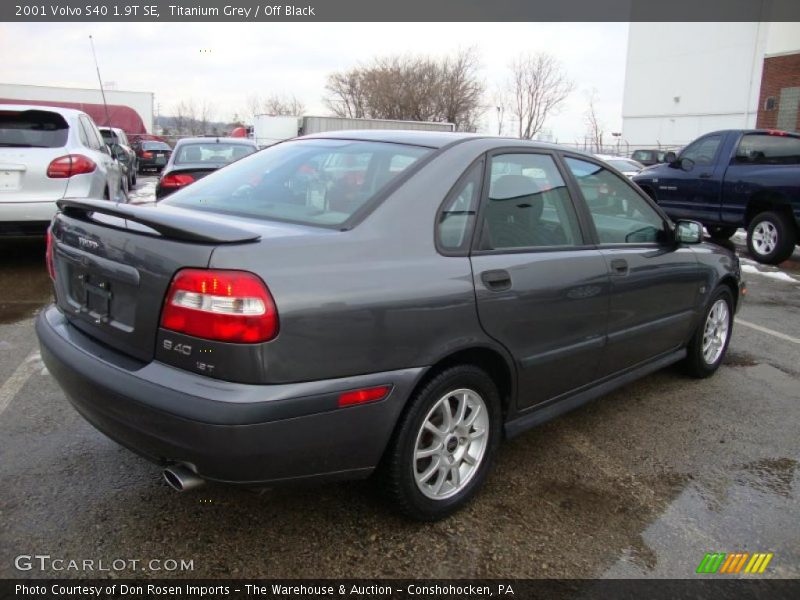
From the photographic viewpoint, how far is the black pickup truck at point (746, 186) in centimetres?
896

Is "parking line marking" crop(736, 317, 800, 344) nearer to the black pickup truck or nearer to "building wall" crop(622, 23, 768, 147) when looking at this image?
the black pickup truck

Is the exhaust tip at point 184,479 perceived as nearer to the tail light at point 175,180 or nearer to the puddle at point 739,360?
the puddle at point 739,360

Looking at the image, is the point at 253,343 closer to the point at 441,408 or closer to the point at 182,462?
the point at 182,462

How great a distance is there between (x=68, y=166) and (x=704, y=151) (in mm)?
8760

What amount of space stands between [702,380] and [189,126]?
277ft

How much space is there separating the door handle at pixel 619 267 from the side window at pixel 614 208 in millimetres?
117

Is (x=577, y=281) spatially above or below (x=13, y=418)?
above

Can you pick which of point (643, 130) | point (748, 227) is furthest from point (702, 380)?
point (643, 130)

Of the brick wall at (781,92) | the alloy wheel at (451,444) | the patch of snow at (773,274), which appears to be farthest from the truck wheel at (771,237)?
the brick wall at (781,92)

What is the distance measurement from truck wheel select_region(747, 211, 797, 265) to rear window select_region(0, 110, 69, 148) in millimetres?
9018

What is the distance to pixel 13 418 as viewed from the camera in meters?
3.45

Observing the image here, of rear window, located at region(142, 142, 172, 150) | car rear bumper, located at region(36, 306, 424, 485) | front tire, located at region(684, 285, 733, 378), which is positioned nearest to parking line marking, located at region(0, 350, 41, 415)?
car rear bumper, located at region(36, 306, 424, 485)

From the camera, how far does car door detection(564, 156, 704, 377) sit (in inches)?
134

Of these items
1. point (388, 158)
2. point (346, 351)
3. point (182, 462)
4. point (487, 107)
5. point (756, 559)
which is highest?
point (487, 107)
